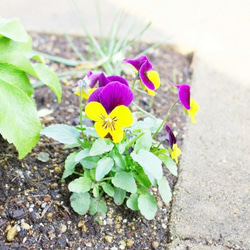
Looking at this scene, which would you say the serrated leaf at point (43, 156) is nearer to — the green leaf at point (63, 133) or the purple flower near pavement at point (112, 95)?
the green leaf at point (63, 133)

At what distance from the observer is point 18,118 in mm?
1856

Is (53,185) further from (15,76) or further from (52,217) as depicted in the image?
(15,76)

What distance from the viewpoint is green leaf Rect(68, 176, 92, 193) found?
176cm

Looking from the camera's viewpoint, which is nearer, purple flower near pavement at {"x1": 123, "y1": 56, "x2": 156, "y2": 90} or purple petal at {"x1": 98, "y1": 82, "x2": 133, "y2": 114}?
purple petal at {"x1": 98, "y1": 82, "x2": 133, "y2": 114}

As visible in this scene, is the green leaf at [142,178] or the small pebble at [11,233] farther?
the green leaf at [142,178]

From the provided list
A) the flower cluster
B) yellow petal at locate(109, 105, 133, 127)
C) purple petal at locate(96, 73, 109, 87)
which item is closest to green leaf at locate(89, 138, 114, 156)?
the flower cluster

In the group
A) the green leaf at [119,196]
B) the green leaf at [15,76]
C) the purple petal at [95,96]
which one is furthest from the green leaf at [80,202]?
the green leaf at [15,76]

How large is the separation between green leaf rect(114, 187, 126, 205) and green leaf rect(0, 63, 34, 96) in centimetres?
62

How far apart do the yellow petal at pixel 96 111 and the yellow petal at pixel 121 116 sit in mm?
31

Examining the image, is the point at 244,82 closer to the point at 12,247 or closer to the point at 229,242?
the point at 229,242

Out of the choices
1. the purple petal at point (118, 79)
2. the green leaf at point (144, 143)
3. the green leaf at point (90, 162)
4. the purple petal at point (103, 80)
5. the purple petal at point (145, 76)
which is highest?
the purple petal at point (145, 76)

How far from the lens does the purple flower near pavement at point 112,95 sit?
5.27 feet

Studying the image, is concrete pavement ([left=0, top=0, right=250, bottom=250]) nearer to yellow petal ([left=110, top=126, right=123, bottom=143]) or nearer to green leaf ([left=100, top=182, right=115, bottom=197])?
green leaf ([left=100, top=182, right=115, bottom=197])

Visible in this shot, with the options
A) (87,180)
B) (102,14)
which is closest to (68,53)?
(102,14)
